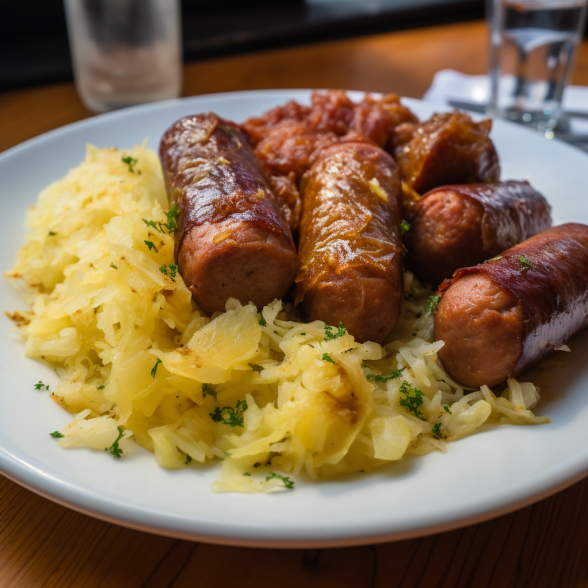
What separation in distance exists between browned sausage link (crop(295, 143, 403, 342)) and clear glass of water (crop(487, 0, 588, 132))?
2433 mm

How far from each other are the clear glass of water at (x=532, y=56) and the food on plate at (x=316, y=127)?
149 centimetres

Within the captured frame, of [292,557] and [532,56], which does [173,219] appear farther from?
[532,56]

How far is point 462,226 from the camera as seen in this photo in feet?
9.32

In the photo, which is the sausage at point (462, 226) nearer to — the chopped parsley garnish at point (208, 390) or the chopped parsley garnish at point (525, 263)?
the chopped parsley garnish at point (525, 263)

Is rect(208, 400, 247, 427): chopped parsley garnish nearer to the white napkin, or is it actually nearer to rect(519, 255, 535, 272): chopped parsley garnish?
rect(519, 255, 535, 272): chopped parsley garnish

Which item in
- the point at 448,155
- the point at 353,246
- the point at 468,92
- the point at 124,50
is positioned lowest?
the point at 468,92

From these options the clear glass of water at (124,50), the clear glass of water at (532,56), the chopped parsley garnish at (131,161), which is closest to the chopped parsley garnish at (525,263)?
the chopped parsley garnish at (131,161)

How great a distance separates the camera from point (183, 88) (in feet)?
19.3

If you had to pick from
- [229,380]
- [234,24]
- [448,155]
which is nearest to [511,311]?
[229,380]

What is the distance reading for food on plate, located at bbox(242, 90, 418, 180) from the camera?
3.41m

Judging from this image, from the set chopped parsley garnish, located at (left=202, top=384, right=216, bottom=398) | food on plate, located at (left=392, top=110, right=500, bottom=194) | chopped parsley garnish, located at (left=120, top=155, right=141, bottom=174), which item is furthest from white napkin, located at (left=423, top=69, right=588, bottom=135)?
chopped parsley garnish, located at (left=202, top=384, right=216, bottom=398)

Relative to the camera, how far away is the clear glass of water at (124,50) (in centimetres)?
461

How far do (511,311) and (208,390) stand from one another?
1150 mm

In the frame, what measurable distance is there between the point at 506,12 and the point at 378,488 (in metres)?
4.09
